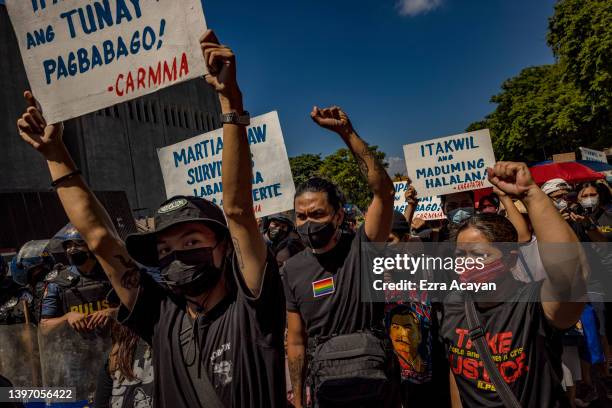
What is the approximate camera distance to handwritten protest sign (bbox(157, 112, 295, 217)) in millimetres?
4902

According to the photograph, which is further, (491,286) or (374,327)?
(374,327)

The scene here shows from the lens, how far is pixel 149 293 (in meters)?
2.05

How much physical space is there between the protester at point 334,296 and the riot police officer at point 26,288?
84.1 inches

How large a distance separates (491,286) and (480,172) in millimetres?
4303

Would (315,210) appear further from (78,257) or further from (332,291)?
(78,257)

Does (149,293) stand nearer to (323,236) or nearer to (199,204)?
(199,204)

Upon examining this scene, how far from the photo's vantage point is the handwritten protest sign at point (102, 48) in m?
2.06

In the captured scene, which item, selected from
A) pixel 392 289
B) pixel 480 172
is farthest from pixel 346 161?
pixel 392 289

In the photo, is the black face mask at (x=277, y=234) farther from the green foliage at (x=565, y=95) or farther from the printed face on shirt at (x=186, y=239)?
the green foliage at (x=565, y=95)

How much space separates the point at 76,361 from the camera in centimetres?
281

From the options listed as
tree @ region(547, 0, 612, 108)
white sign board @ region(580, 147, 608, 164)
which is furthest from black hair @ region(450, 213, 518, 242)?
white sign board @ region(580, 147, 608, 164)

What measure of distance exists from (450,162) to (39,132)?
17.6 ft

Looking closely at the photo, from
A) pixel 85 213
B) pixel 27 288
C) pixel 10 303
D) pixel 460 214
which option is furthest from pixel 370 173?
pixel 27 288

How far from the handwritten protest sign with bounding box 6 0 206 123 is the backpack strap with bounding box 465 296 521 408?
66.0 inches
